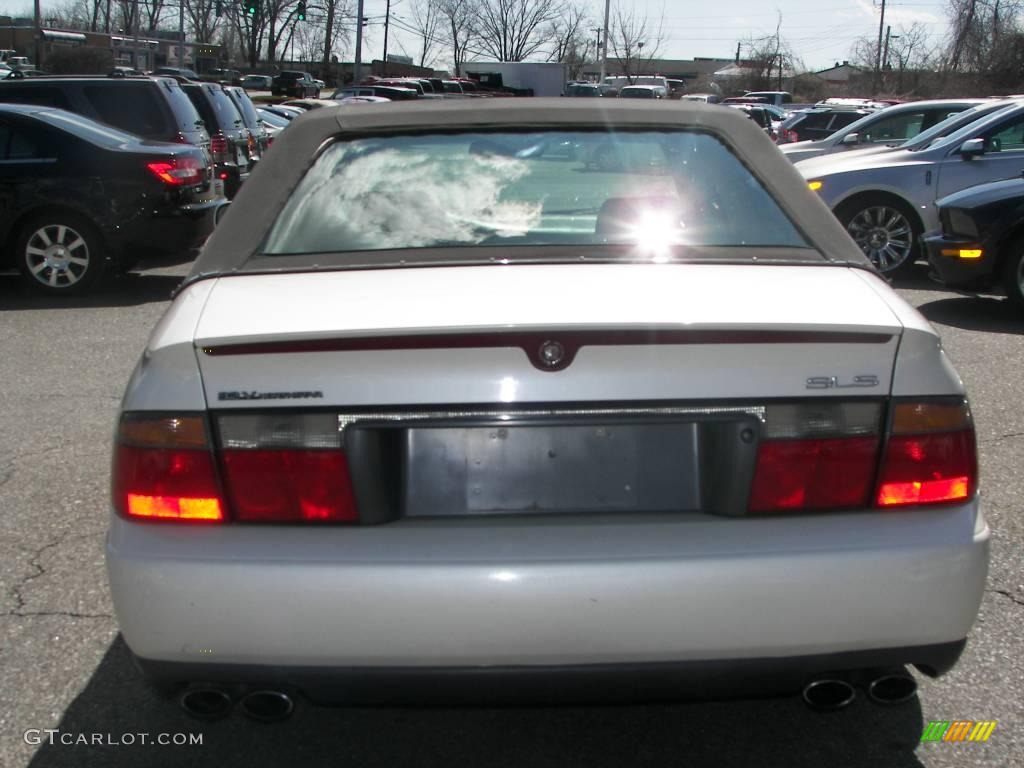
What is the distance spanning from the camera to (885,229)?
11375 millimetres

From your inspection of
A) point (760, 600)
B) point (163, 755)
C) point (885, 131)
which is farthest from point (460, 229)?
point (885, 131)

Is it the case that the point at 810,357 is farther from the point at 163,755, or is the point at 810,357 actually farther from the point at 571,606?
the point at 163,755

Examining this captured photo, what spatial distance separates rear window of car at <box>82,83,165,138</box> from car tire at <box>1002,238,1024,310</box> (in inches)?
318

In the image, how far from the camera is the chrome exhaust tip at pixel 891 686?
8.05 feet

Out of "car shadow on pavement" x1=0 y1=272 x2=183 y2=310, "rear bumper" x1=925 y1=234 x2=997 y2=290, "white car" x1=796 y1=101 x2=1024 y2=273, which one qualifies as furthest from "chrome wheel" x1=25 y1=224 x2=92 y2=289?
"rear bumper" x1=925 y1=234 x2=997 y2=290

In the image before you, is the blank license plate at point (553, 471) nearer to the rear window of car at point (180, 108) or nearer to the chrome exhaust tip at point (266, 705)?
the chrome exhaust tip at point (266, 705)

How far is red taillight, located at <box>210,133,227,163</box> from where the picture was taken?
1360cm

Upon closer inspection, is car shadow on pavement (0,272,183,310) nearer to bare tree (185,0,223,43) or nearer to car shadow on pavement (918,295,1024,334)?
car shadow on pavement (918,295,1024,334)

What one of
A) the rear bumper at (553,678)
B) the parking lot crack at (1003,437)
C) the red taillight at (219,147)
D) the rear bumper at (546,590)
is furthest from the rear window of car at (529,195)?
the red taillight at (219,147)

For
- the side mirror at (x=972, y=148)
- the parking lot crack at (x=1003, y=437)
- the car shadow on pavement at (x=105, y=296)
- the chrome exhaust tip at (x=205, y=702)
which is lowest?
the car shadow on pavement at (x=105, y=296)

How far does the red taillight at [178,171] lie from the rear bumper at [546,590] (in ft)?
26.8

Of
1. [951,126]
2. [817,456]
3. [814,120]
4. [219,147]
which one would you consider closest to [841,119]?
[814,120]

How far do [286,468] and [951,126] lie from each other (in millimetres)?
11287

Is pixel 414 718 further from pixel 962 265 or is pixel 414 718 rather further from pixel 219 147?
pixel 219 147
